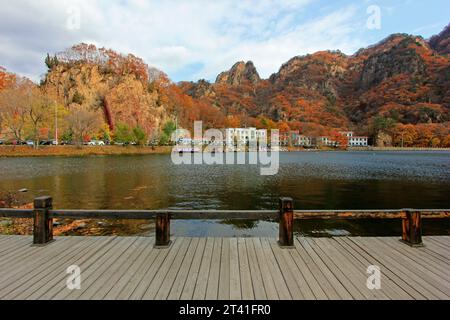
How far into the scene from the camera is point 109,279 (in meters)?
4.39

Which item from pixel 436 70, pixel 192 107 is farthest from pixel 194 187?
pixel 436 70

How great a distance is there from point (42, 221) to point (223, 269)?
447cm

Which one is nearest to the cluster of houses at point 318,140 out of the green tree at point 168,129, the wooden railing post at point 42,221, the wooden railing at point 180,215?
the green tree at point 168,129

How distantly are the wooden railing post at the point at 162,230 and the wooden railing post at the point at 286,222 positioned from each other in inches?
105

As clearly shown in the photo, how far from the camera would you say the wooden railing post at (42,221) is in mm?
5773

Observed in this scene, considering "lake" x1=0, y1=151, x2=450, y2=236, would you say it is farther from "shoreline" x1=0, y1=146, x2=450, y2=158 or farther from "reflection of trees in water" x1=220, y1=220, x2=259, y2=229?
"shoreline" x1=0, y1=146, x2=450, y2=158

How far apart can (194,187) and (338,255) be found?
66.0 feet

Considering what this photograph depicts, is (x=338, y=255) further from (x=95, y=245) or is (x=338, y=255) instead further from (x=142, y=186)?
(x=142, y=186)

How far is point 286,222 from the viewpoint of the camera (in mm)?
5820

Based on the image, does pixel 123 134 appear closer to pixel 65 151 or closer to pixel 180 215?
pixel 65 151

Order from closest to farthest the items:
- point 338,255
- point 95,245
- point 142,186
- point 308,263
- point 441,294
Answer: point 441,294 → point 308,263 → point 338,255 → point 95,245 → point 142,186

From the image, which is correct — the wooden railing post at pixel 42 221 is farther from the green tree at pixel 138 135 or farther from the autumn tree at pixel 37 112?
the green tree at pixel 138 135
